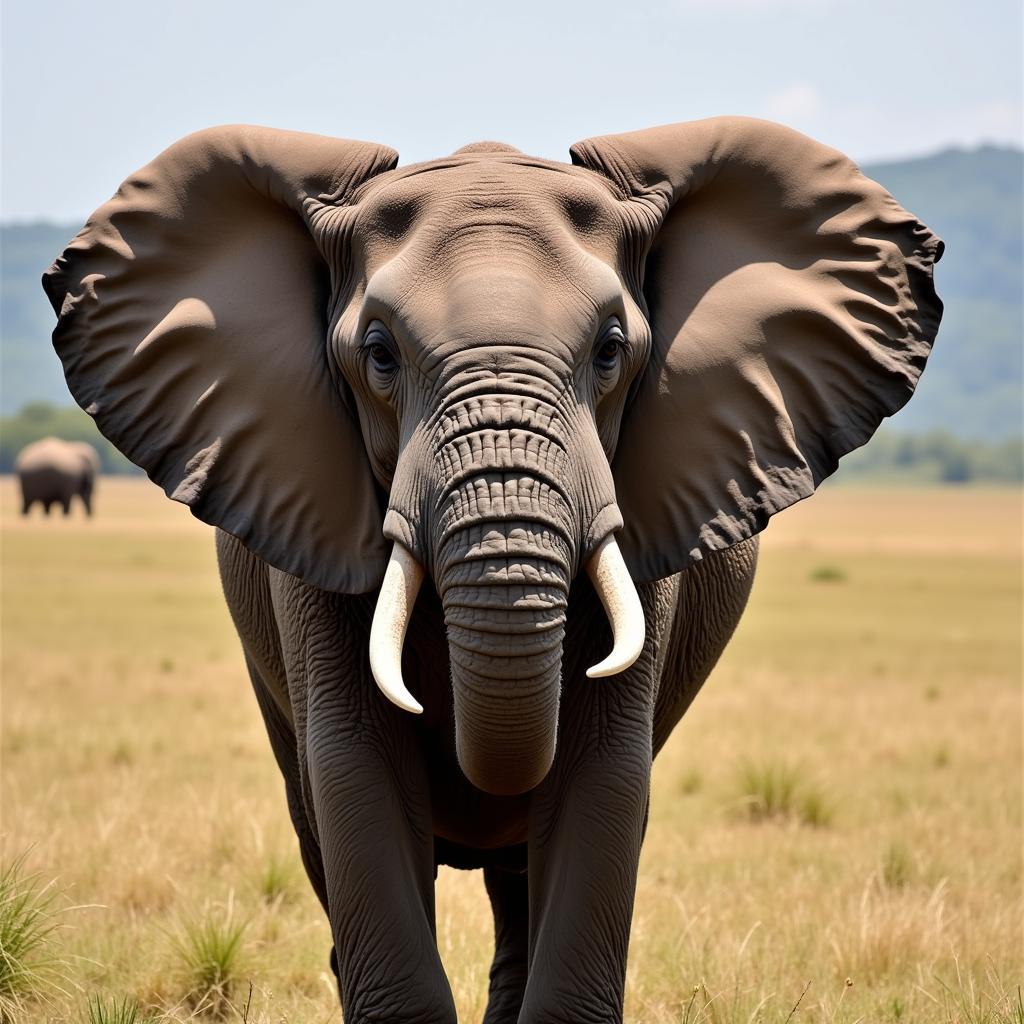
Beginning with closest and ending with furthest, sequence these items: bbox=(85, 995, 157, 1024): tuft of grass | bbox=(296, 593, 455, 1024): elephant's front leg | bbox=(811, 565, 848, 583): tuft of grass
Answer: bbox=(296, 593, 455, 1024): elephant's front leg, bbox=(85, 995, 157, 1024): tuft of grass, bbox=(811, 565, 848, 583): tuft of grass

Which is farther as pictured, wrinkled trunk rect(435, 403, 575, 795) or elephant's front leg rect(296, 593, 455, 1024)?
elephant's front leg rect(296, 593, 455, 1024)

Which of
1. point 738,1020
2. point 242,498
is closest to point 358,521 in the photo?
point 242,498

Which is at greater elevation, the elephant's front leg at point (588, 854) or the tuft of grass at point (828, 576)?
the elephant's front leg at point (588, 854)

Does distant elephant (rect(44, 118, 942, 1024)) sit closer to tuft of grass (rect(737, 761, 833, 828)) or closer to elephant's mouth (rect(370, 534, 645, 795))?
elephant's mouth (rect(370, 534, 645, 795))

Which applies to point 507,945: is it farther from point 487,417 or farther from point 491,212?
point 491,212

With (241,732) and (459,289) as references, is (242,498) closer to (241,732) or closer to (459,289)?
(459,289)

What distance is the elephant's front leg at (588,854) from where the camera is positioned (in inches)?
171

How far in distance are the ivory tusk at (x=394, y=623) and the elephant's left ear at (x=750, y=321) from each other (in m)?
0.69

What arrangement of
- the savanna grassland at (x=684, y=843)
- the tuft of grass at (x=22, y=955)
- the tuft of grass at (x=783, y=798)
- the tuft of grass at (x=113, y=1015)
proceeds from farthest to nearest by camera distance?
the tuft of grass at (x=783, y=798)
the savanna grassland at (x=684, y=843)
the tuft of grass at (x=22, y=955)
the tuft of grass at (x=113, y=1015)

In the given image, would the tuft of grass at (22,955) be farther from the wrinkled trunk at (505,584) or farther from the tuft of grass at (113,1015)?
the wrinkled trunk at (505,584)

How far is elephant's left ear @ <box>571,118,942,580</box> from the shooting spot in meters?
4.60

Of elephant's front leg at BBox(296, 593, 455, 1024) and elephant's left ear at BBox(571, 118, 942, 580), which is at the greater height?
elephant's left ear at BBox(571, 118, 942, 580)

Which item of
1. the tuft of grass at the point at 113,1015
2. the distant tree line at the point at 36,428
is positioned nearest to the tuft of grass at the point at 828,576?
the tuft of grass at the point at 113,1015

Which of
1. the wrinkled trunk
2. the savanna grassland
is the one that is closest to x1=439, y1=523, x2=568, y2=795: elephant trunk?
the wrinkled trunk
